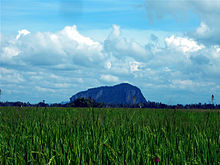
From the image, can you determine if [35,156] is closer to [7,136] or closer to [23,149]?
[23,149]

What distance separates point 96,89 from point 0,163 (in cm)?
13853

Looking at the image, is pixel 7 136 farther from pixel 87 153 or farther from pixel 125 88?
pixel 125 88

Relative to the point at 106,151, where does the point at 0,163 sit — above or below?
below

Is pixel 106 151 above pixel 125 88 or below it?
below

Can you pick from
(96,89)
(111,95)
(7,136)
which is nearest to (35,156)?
(7,136)

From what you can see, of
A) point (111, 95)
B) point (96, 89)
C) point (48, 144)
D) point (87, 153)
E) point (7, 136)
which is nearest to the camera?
point (87, 153)

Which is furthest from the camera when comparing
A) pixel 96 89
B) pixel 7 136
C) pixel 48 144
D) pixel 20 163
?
pixel 96 89

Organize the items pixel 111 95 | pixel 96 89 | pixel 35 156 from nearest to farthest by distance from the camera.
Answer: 1. pixel 35 156
2. pixel 111 95
3. pixel 96 89

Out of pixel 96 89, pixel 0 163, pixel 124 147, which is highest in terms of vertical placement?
pixel 96 89

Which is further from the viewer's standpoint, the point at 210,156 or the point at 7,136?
the point at 7,136

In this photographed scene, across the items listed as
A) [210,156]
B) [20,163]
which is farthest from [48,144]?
[210,156]

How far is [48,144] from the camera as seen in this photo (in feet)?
16.4

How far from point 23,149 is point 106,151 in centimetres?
170

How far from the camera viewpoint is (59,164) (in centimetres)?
405
